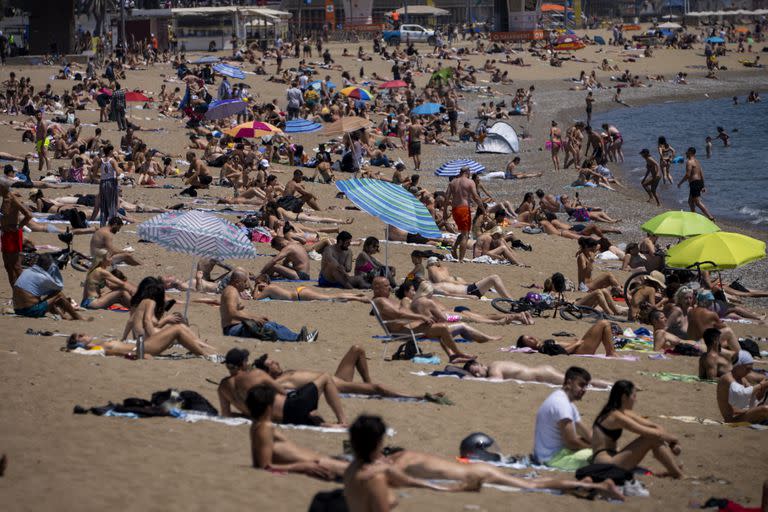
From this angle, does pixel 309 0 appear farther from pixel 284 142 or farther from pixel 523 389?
pixel 523 389

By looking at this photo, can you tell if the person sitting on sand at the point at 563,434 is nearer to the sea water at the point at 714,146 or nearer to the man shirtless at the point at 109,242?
the man shirtless at the point at 109,242

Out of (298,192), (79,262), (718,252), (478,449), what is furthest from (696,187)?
(478,449)

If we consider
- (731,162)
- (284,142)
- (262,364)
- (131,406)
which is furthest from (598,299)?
(731,162)

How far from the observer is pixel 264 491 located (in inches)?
255

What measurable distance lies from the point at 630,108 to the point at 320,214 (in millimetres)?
35334

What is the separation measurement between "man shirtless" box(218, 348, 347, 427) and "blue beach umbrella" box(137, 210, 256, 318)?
3.46 meters

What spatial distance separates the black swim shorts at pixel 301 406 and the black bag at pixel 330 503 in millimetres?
2334

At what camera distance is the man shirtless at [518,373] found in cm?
1013

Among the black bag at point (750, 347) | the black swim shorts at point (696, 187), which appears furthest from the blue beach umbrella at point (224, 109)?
the black bag at point (750, 347)

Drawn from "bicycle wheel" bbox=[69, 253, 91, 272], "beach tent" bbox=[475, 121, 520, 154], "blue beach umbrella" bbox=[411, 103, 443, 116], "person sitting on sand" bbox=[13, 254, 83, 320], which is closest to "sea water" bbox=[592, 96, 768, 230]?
"beach tent" bbox=[475, 121, 520, 154]

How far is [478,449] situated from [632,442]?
104cm

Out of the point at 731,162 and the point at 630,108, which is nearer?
the point at 731,162

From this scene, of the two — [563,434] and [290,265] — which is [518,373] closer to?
[563,434]

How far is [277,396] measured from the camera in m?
8.19
